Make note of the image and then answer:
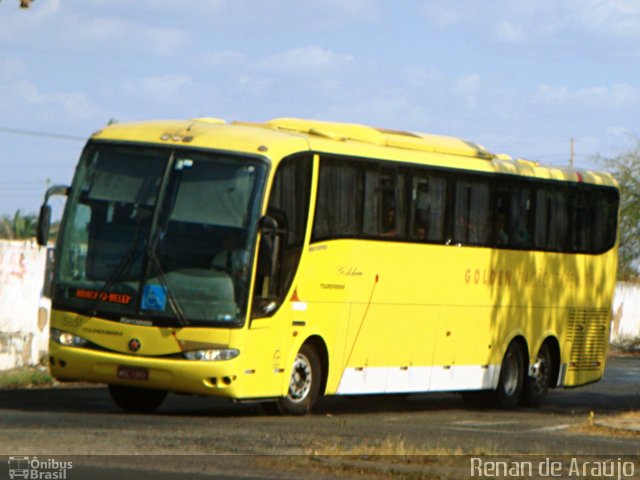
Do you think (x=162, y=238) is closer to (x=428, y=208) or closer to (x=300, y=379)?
(x=300, y=379)

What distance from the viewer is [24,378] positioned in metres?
23.8

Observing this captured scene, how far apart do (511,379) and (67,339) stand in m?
8.66

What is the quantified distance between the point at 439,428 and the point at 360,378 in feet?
9.02

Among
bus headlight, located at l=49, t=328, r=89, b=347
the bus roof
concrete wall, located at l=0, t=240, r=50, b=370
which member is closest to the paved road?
bus headlight, located at l=49, t=328, r=89, b=347

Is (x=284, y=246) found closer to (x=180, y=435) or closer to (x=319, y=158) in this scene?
(x=319, y=158)

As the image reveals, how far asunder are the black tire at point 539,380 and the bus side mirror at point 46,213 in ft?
30.5

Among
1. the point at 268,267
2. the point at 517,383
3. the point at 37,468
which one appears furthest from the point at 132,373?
the point at 517,383

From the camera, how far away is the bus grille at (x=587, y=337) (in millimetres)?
25750

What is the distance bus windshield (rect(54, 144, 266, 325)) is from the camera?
57.9 ft

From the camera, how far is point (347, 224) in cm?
1977

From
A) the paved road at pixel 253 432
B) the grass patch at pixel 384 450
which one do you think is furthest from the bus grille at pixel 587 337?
the grass patch at pixel 384 450

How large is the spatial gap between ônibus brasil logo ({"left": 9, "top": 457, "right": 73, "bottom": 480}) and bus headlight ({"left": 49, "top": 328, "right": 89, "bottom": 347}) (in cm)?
549

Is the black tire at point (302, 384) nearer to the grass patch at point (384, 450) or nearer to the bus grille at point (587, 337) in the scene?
the grass patch at point (384, 450)


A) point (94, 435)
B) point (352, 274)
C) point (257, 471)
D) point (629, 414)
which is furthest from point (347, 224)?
point (257, 471)
